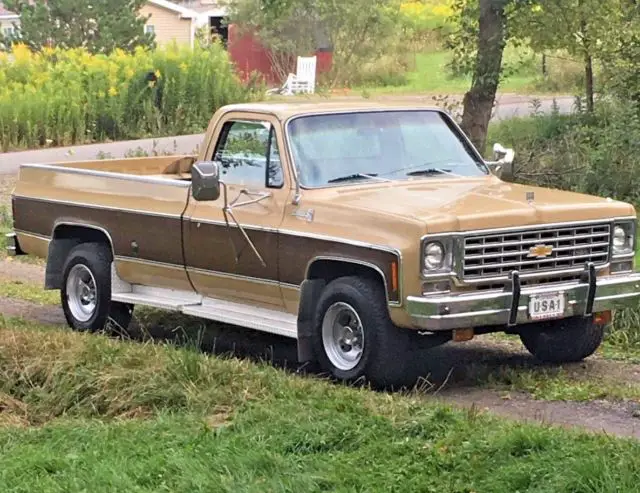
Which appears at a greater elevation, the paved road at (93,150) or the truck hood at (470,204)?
the truck hood at (470,204)

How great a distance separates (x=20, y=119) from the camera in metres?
27.4

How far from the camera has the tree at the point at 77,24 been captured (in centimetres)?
3831

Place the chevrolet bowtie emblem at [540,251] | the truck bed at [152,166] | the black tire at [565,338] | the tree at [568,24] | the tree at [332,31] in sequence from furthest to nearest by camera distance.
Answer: the tree at [332,31]
the tree at [568,24]
the truck bed at [152,166]
the black tire at [565,338]
the chevrolet bowtie emblem at [540,251]

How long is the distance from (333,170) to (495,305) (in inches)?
67.2

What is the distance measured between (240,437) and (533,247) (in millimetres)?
2590

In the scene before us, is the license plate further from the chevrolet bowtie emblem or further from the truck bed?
the truck bed

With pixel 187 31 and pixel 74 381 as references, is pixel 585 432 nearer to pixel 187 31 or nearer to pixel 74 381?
pixel 74 381

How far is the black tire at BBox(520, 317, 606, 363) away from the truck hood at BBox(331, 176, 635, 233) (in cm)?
80

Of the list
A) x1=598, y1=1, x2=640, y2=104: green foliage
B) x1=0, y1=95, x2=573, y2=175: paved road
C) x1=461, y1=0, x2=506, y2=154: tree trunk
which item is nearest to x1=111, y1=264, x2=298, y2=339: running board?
x1=461, y1=0, x2=506, y2=154: tree trunk

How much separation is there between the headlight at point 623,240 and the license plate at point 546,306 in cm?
66

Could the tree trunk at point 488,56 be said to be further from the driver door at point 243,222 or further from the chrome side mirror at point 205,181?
the chrome side mirror at point 205,181

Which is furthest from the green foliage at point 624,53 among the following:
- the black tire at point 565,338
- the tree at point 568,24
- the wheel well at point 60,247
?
the wheel well at point 60,247

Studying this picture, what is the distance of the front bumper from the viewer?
8.16 m

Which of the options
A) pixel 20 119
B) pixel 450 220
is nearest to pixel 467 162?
pixel 450 220
